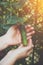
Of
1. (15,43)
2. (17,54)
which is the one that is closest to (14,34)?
(15,43)

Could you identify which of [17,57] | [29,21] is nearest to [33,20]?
[29,21]

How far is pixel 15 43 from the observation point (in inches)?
231

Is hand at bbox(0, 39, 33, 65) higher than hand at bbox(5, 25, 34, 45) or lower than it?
lower

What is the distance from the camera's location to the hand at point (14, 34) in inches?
230

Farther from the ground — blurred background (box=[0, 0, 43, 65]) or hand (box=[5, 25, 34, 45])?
blurred background (box=[0, 0, 43, 65])

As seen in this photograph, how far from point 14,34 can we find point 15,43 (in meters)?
0.10

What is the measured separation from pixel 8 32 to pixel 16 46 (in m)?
0.18

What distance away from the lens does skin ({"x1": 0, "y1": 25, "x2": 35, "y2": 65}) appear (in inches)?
230

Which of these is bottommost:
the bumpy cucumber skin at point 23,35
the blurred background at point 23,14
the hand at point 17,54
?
the hand at point 17,54

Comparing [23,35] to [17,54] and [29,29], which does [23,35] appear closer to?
[29,29]

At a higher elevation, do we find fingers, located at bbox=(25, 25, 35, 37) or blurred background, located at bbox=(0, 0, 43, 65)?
blurred background, located at bbox=(0, 0, 43, 65)

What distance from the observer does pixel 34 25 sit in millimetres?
5820

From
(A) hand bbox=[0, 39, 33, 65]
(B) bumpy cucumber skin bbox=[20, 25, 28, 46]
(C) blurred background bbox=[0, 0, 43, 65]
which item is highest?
(C) blurred background bbox=[0, 0, 43, 65]

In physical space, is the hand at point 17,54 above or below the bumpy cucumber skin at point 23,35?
below
